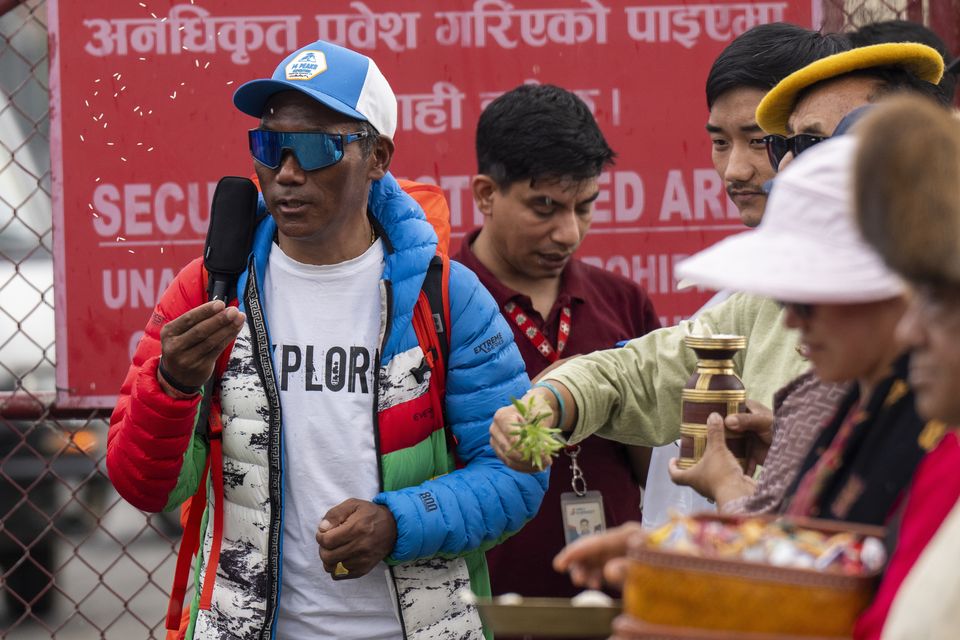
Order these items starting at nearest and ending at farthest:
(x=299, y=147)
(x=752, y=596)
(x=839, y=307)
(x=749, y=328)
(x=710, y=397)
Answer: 1. (x=752, y=596)
2. (x=839, y=307)
3. (x=710, y=397)
4. (x=749, y=328)
5. (x=299, y=147)

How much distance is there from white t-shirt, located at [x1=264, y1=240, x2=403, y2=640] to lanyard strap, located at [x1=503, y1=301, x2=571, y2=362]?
0.73 metres

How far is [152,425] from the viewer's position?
2.71 m

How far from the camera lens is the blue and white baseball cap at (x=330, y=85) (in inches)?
118

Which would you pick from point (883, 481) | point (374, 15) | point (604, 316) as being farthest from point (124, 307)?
point (883, 481)

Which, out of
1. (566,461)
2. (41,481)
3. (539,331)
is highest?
(539,331)

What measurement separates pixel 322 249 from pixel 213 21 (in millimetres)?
1571

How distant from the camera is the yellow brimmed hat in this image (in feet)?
8.94

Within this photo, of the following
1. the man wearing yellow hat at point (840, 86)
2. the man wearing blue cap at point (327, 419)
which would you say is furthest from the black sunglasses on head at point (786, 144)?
the man wearing blue cap at point (327, 419)

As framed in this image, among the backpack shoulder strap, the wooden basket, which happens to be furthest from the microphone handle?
the wooden basket

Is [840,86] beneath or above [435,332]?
above

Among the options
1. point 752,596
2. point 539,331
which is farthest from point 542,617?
point 539,331

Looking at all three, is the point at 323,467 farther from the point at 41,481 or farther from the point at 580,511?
the point at 41,481

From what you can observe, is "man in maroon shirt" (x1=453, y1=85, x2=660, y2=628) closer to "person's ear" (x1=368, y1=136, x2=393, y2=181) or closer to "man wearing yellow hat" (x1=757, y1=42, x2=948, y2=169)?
"person's ear" (x1=368, y1=136, x2=393, y2=181)

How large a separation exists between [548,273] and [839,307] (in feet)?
7.03
